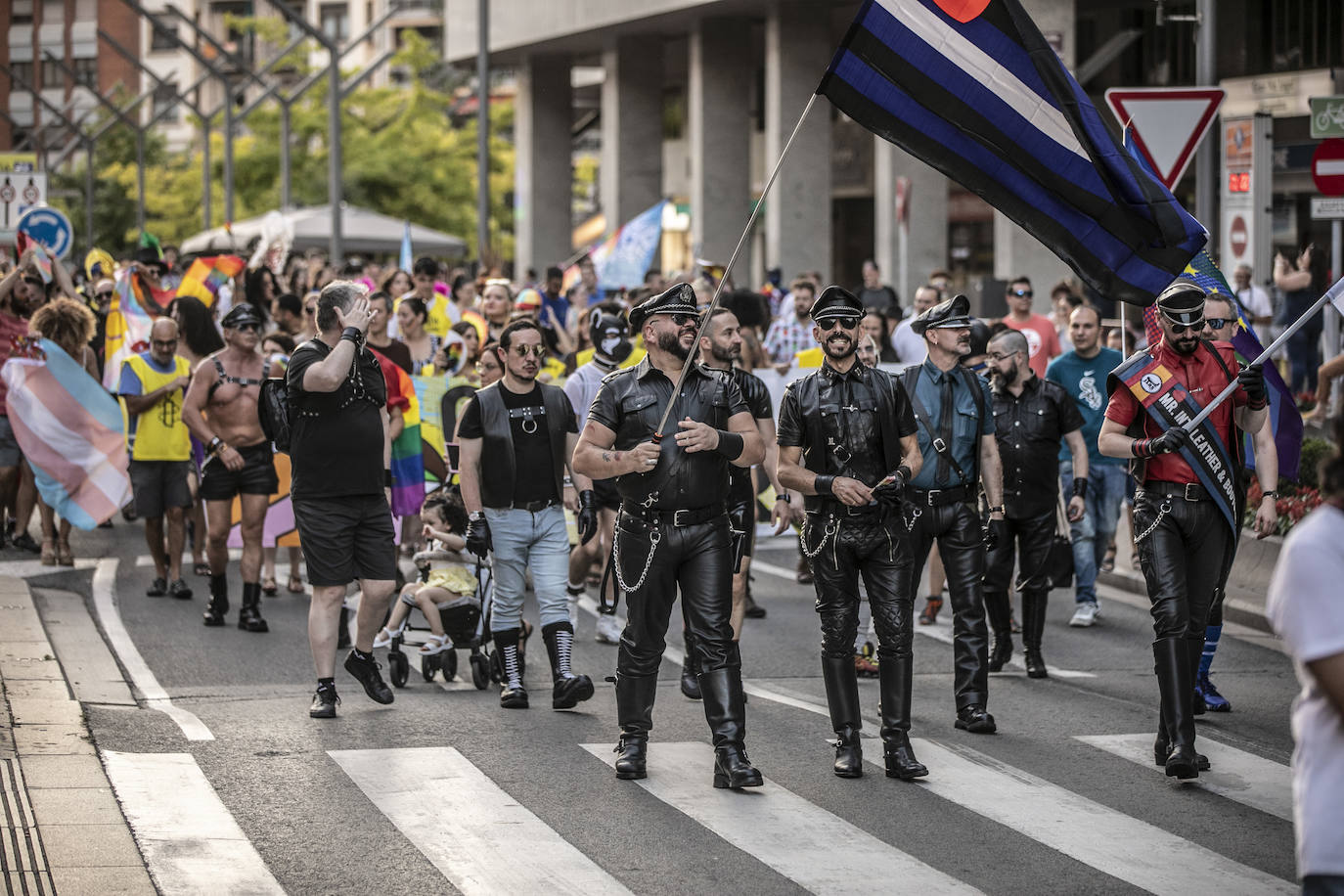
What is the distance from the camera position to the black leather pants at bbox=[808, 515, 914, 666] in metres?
8.41

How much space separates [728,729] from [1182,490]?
2.30 metres

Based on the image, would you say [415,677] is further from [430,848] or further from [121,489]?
[121,489]

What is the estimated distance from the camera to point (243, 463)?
12.4 m

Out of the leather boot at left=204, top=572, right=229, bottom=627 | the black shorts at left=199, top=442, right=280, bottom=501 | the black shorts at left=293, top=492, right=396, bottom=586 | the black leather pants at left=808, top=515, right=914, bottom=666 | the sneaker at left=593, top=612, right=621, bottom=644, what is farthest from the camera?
the black shorts at left=199, top=442, right=280, bottom=501

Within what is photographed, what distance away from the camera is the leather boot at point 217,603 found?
1231 cm

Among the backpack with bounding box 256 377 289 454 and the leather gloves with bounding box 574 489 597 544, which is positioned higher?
the backpack with bounding box 256 377 289 454

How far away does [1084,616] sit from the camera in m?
12.8

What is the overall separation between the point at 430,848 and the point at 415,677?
3785 millimetres

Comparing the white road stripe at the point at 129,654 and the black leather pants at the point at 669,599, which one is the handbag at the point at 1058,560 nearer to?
the black leather pants at the point at 669,599

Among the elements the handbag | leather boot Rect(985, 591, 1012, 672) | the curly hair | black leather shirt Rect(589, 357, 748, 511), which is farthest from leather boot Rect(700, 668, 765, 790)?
the curly hair

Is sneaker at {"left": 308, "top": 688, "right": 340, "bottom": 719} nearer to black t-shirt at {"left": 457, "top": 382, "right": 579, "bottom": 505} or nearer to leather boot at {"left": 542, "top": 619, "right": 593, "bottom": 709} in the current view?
leather boot at {"left": 542, "top": 619, "right": 593, "bottom": 709}

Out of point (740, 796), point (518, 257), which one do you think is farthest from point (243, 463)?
point (518, 257)

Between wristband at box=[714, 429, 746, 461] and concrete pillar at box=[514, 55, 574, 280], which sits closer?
wristband at box=[714, 429, 746, 461]

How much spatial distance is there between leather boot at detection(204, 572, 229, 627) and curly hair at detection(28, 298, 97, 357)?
11.3 feet
